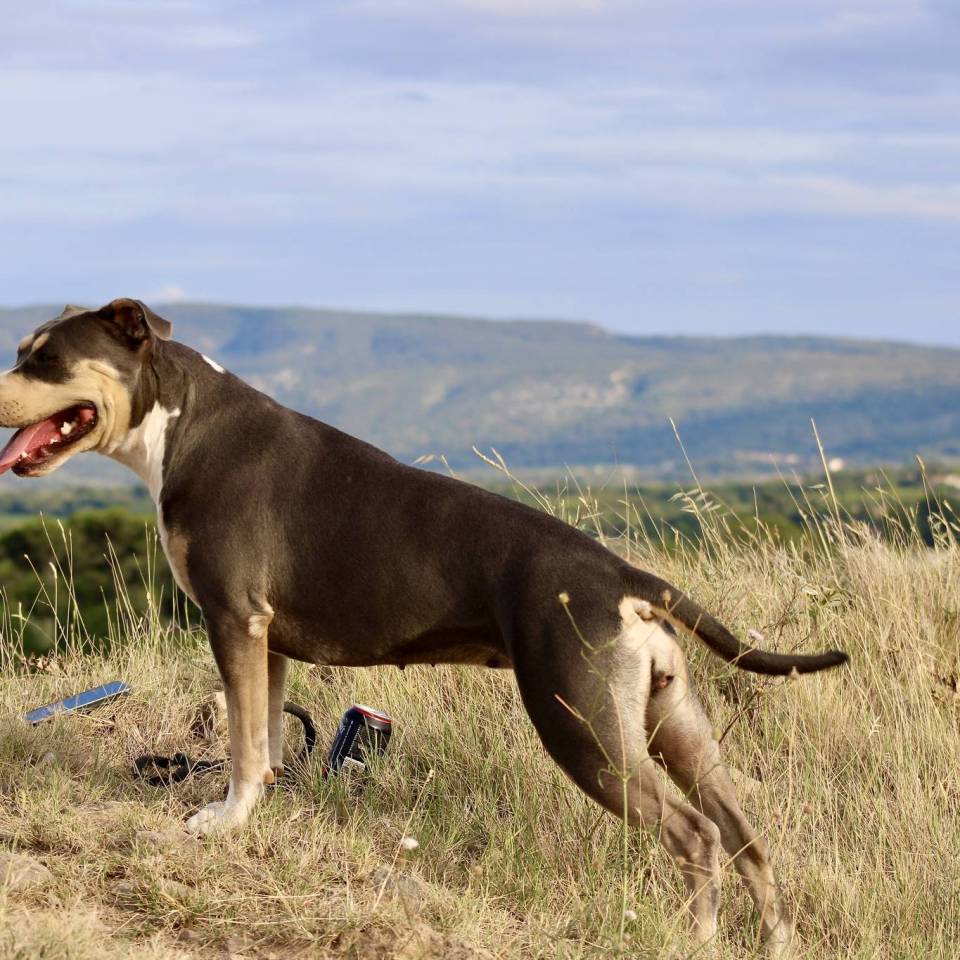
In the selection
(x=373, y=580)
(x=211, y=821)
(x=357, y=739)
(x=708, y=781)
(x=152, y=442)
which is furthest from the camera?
(x=357, y=739)

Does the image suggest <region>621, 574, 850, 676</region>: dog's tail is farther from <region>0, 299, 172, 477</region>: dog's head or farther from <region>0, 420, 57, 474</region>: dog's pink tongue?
<region>0, 420, 57, 474</region>: dog's pink tongue

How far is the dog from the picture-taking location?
15.8ft

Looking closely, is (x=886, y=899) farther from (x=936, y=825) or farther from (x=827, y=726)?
(x=827, y=726)

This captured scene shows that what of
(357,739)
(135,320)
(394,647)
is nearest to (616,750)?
(394,647)

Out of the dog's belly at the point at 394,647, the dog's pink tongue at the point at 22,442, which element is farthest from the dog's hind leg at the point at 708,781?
the dog's pink tongue at the point at 22,442

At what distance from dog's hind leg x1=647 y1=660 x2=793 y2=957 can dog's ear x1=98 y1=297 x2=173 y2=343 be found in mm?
2358

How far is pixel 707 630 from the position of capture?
4.96m

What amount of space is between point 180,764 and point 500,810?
1.55 metres

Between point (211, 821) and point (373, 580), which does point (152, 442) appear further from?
point (211, 821)

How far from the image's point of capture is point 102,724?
22.9 ft

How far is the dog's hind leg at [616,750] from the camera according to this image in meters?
4.76

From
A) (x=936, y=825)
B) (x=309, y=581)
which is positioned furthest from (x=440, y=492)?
(x=936, y=825)

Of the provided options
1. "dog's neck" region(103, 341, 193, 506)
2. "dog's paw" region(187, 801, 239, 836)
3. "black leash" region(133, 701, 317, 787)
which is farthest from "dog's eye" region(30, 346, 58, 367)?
"black leash" region(133, 701, 317, 787)

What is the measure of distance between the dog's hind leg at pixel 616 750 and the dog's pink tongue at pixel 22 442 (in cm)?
212
